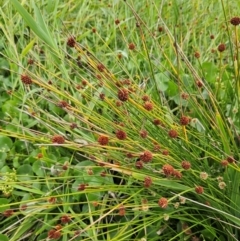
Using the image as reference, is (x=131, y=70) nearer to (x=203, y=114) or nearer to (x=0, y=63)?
(x=0, y=63)

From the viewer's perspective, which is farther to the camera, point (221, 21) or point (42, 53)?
point (221, 21)

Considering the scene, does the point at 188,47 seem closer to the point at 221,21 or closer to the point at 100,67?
the point at 221,21

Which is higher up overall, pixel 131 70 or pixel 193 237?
pixel 131 70

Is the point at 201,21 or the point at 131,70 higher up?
the point at 131,70

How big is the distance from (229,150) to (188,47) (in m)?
1.07

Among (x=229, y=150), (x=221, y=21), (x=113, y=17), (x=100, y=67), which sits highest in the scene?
(x=100, y=67)

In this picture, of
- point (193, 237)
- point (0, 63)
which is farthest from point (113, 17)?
point (193, 237)

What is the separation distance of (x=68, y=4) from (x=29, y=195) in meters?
1.06

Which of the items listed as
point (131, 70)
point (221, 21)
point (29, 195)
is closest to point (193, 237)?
point (29, 195)

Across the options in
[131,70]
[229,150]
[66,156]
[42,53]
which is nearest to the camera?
[229,150]

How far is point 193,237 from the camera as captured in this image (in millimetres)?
1184

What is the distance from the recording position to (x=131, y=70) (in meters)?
1.72

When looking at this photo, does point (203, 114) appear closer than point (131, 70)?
Yes

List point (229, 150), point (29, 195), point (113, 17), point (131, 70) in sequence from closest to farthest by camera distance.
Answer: point (229, 150) → point (29, 195) → point (131, 70) → point (113, 17)
